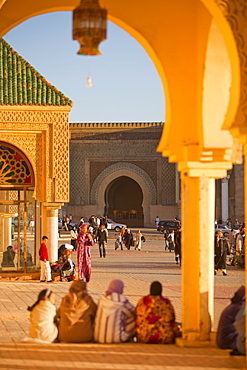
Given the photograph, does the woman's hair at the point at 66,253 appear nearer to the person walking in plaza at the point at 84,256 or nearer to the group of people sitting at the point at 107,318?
the person walking in plaza at the point at 84,256

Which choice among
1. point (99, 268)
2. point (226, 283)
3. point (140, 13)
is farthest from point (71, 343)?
point (99, 268)

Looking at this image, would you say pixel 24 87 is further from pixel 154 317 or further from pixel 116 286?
pixel 154 317

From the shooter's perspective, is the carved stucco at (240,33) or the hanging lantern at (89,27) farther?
the carved stucco at (240,33)

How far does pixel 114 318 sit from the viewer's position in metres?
7.49

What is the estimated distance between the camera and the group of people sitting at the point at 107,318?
750 cm

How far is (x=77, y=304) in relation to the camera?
25.1 feet

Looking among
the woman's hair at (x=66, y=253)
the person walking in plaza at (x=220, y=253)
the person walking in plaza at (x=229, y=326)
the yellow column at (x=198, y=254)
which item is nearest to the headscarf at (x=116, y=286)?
the yellow column at (x=198, y=254)

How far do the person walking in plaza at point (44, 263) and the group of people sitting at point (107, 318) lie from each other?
7.72 m

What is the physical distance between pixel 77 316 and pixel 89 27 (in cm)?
326

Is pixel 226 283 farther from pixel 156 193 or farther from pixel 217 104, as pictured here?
pixel 156 193

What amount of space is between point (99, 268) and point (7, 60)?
6.04m

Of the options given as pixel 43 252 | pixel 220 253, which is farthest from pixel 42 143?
pixel 220 253

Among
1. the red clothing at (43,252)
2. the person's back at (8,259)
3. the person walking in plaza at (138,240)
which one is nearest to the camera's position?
the red clothing at (43,252)

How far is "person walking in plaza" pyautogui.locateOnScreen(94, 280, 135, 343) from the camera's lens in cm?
751
